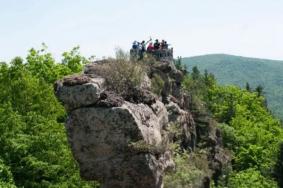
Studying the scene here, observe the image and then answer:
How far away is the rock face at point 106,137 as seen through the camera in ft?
79.4

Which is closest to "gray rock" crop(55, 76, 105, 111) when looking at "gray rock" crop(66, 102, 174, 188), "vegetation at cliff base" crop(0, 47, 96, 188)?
"gray rock" crop(66, 102, 174, 188)

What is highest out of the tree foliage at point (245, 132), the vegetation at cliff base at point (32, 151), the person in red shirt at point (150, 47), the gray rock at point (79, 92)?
the person in red shirt at point (150, 47)

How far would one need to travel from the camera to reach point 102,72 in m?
25.7

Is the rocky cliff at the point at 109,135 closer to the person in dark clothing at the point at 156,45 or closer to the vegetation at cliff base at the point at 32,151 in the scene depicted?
the vegetation at cliff base at the point at 32,151

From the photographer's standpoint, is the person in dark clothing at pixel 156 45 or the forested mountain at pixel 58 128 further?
the person in dark clothing at pixel 156 45

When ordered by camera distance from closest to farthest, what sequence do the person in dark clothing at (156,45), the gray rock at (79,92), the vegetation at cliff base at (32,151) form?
the gray rock at (79,92), the vegetation at cliff base at (32,151), the person in dark clothing at (156,45)

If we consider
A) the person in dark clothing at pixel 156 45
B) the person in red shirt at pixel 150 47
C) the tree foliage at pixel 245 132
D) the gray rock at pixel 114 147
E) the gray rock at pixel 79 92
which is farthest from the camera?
the tree foliage at pixel 245 132

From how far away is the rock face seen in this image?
953 inches

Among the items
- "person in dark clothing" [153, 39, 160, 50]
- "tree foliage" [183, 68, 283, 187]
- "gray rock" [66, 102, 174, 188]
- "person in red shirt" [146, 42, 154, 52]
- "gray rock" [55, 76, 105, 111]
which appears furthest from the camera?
"tree foliage" [183, 68, 283, 187]

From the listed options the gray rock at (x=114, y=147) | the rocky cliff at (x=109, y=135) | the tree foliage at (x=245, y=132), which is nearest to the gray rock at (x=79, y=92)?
the rocky cliff at (x=109, y=135)

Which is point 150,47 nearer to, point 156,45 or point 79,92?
point 156,45

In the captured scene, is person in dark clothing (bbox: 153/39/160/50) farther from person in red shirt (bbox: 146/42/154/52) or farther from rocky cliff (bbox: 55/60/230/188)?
rocky cliff (bbox: 55/60/230/188)

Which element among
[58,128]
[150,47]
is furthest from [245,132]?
[58,128]

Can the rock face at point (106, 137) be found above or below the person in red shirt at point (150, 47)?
below
